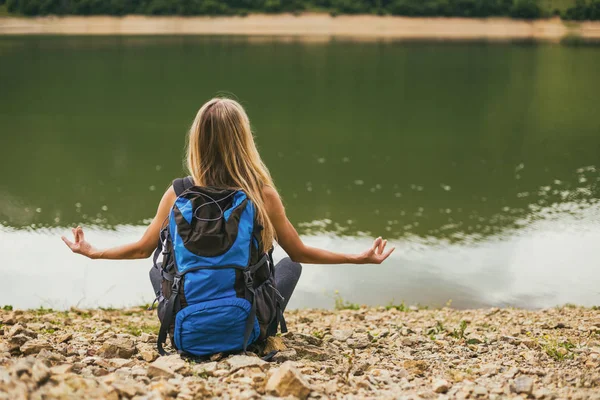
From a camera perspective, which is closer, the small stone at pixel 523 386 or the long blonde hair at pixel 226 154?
the small stone at pixel 523 386

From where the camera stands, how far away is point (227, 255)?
312cm

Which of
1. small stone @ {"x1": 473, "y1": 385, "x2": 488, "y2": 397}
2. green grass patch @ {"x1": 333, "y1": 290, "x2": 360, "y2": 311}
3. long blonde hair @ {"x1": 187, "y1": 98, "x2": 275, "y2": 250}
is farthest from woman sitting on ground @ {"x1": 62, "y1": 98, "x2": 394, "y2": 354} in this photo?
green grass patch @ {"x1": 333, "y1": 290, "x2": 360, "y2": 311}

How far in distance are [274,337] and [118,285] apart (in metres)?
3.95

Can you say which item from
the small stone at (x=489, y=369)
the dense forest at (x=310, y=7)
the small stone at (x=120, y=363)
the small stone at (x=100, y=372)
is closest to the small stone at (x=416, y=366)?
the small stone at (x=489, y=369)

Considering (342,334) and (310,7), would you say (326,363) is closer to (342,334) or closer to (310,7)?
(342,334)

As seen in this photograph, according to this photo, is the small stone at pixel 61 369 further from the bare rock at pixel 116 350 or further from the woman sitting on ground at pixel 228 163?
the woman sitting on ground at pixel 228 163

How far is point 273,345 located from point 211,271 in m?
0.72

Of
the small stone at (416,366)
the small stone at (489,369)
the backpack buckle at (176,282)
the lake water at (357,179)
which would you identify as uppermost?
the backpack buckle at (176,282)

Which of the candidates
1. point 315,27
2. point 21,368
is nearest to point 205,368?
point 21,368

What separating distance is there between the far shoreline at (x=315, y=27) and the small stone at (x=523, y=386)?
252ft

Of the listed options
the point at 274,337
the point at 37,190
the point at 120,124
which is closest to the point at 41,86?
the point at 120,124

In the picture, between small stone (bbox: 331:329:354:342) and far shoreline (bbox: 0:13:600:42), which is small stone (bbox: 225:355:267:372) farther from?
far shoreline (bbox: 0:13:600:42)

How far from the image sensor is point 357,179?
41.4ft

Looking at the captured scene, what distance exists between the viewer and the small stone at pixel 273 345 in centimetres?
357
